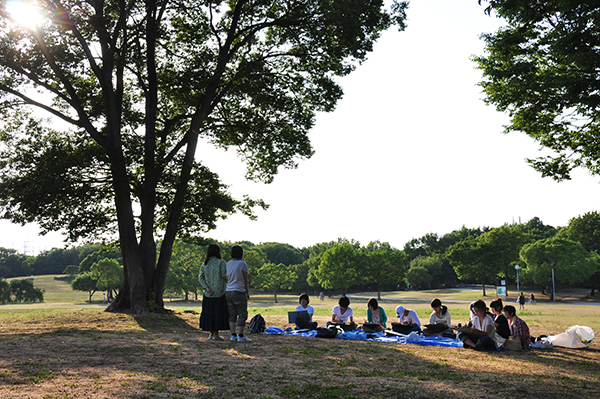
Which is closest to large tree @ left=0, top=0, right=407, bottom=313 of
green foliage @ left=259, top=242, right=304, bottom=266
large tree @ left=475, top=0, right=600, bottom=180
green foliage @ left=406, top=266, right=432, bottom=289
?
large tree @ left=475, top=0, right=600, bottom=180

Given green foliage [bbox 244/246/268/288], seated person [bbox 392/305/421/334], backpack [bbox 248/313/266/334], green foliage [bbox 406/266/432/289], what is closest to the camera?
seated person [bbox 392/305/421/334]

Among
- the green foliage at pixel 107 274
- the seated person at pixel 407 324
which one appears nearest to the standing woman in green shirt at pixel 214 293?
the seated person at pixel 407 324

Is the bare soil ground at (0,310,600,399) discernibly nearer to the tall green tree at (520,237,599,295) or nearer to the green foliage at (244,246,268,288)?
the tall green tree at (520,237,599,295)

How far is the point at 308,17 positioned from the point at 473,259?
60576 millimetres

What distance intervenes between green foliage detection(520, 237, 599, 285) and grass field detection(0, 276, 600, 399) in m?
57.0

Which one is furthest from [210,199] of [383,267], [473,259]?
[473,259]

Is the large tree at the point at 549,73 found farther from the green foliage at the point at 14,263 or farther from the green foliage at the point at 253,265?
the green foliage at the point at 14,263

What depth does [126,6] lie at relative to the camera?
16656 mm

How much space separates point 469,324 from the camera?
10.3 meters

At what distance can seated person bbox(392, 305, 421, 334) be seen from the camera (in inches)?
448

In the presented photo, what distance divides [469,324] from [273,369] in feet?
18.9

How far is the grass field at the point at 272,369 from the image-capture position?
16.8ft

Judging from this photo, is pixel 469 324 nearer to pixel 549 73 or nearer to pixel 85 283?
pixel 549 73

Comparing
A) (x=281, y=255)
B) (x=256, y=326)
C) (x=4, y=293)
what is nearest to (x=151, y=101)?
(x=256, y=326)
